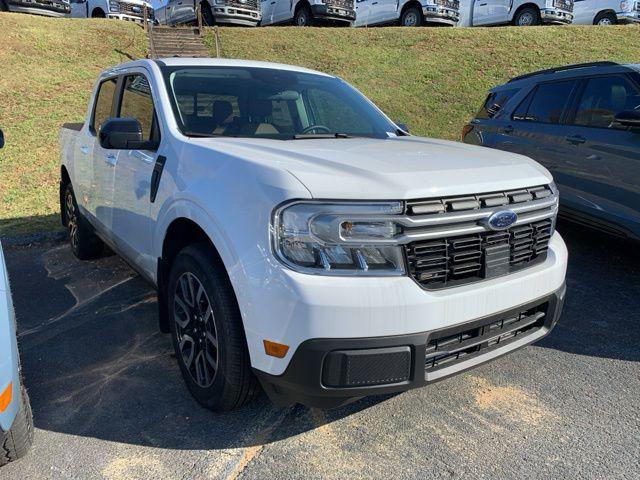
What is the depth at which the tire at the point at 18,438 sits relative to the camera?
210 centimetres

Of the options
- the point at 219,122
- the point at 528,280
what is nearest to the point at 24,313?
the point at 219,122

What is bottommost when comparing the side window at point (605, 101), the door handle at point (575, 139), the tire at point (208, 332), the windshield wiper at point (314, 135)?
the tire at point (208, 332)

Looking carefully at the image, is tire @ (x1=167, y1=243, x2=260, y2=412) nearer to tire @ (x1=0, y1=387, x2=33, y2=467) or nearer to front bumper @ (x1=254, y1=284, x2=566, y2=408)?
front bumper @ (x1=254, y1=284, x2=566, y2=408)

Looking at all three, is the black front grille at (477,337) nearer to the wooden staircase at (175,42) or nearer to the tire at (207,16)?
the wooden staircase at (175,42)

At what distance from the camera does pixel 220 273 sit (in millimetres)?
2379

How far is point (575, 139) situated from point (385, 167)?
3.61m

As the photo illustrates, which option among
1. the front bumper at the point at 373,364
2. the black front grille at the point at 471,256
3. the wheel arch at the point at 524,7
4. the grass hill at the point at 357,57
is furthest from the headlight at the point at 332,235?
the wheel arch at the point at 524,7

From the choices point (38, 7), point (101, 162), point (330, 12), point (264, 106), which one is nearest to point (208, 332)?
point (264, 106)

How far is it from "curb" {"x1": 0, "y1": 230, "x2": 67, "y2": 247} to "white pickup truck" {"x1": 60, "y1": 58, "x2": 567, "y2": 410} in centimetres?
339

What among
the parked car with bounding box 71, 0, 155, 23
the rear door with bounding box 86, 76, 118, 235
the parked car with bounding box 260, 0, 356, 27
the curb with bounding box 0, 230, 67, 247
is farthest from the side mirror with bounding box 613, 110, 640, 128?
the parked car with bounding box 71, 0, 155, 23

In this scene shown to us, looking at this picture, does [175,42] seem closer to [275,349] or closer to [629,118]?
[629,118]

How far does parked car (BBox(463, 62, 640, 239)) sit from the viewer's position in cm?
446

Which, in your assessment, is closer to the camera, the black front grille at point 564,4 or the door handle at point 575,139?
the door handle at point 575,139

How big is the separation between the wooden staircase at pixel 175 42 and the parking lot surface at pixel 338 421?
12.7 metres
